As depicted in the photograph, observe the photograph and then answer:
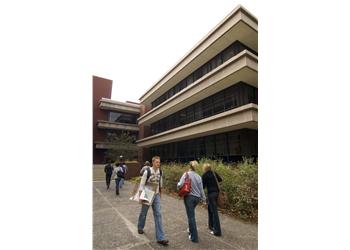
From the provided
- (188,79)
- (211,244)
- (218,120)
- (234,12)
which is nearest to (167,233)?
(211,244)

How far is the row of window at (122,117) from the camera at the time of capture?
36.8 meters

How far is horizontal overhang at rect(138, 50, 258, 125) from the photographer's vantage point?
1473 cm

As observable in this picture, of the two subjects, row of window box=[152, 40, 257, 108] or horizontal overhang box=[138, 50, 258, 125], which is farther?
row of window box=[152, 40, 257, 108]

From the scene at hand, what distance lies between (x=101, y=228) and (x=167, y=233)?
187cm

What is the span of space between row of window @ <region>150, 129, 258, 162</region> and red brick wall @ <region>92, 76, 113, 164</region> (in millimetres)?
11602

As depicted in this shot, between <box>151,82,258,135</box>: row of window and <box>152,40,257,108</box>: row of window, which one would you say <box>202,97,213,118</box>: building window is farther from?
<box>152,40,257,108</box>: row of window

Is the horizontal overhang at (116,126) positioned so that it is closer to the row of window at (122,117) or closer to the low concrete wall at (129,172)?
the row of window at (122,117)

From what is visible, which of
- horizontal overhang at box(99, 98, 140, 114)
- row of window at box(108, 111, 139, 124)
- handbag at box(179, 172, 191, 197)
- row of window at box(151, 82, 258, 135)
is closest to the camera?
handbag at box(179, 172, 191, 197)

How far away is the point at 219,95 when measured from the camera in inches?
759

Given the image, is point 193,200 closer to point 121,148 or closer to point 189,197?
point 189,197

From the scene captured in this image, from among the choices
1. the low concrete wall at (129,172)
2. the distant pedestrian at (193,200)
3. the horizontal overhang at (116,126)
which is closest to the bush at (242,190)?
the distant pedestrian at (193,200)

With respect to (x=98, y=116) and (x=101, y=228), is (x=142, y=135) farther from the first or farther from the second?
(x=101, y=228)

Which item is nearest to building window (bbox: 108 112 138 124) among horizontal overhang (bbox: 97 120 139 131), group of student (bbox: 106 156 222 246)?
horizontal overhang (bbox: 97 120 139 131)

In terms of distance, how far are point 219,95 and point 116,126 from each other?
21.2m
